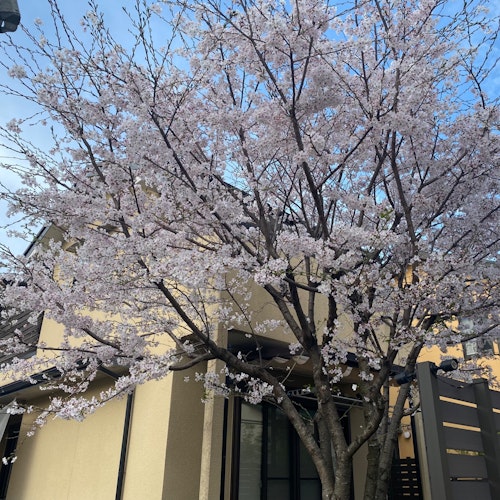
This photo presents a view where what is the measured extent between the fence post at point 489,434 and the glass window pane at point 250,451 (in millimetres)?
3716

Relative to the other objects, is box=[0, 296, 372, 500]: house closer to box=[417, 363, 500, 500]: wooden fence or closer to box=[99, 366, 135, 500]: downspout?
box=[99, 366, 135, 500]: downspout

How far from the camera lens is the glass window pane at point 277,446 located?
266 inches

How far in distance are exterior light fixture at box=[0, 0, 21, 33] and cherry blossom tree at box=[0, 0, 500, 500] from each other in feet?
4.58

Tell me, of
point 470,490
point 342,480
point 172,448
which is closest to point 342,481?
point 342,480

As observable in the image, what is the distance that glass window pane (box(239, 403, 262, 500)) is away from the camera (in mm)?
6277

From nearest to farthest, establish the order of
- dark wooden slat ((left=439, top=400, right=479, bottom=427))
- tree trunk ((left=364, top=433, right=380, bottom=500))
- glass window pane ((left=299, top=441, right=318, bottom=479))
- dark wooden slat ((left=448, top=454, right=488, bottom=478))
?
dark wooden slat ((left=448, top=454, right=488, bottom=478)) → dark wooden slat ((left=439, top=400, right=479, bottom=427)) → tree trunk ((left=364, top=433, right=380, bottom=500)) → glass window pane ((left=299, top=441, right=318, bottom=479))

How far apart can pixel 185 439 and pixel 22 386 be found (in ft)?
11.8

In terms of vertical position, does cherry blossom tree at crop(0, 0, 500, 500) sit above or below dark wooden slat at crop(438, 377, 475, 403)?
above

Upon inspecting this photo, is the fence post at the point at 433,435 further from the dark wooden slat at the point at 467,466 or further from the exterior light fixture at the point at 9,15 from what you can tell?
the exterior light fixture at the point at 9,15

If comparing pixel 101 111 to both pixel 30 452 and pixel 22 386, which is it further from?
pixel 30 452

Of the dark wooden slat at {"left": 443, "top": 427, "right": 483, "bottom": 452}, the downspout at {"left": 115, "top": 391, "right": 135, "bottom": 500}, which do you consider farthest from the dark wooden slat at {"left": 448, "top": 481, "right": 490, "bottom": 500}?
the downspout at {"left": 115, "top": 391, "right": 135, "bottom": 500}

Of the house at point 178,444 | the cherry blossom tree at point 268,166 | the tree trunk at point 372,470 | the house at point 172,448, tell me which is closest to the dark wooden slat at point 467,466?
the cherry blossom tree at point 268,166

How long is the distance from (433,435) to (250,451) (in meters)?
4.10

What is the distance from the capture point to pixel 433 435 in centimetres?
290
